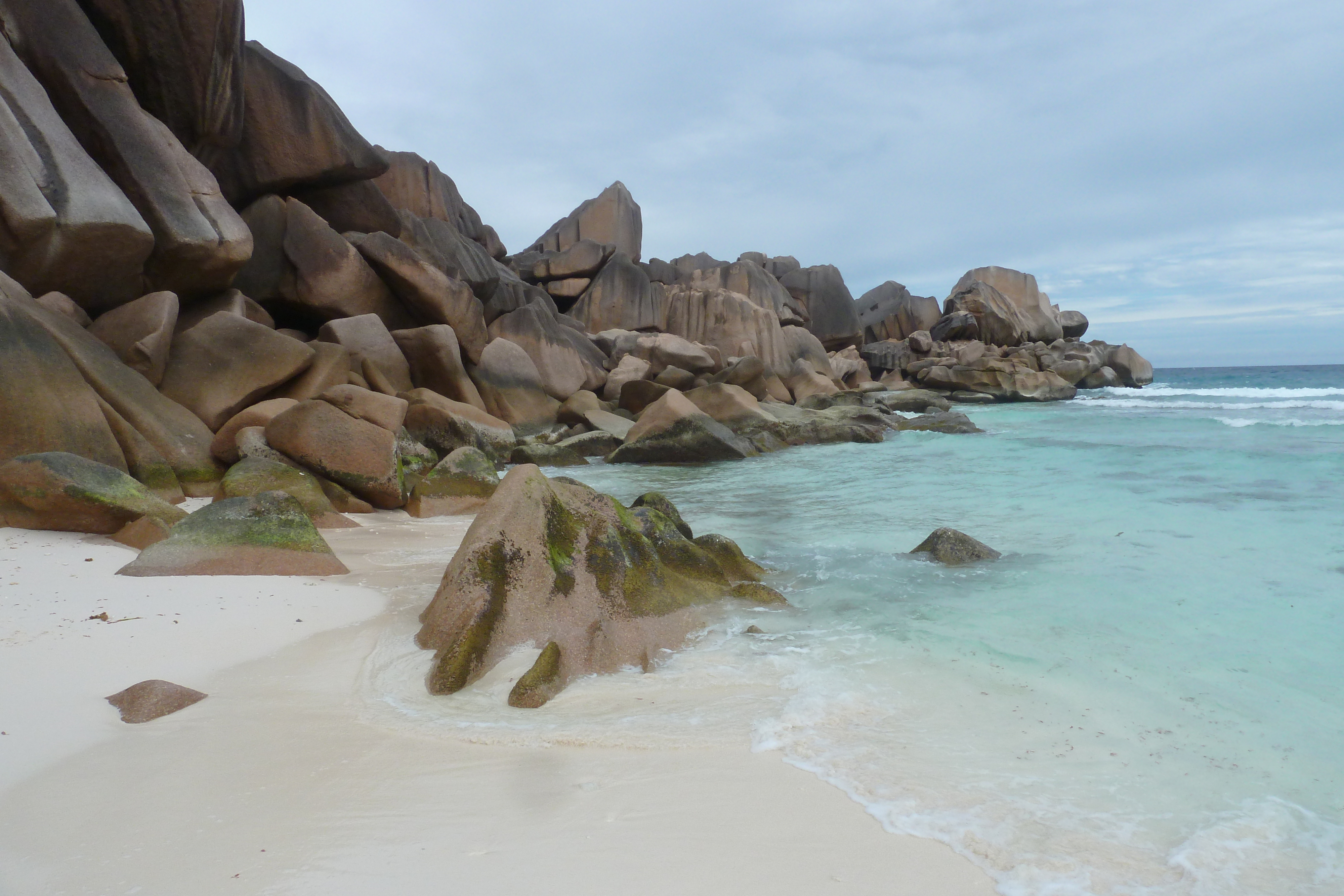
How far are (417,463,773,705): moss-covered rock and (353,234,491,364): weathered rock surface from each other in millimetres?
9698

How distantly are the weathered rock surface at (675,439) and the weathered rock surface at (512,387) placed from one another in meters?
2.55

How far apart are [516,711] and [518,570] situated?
817 mm

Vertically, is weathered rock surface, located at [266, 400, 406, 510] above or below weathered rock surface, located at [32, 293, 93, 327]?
below

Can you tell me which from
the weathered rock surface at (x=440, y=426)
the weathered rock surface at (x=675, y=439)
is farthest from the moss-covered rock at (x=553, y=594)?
the weathered rock surface at (x=675, y=439)

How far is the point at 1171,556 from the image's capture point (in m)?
5.76

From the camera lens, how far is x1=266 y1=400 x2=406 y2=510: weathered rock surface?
6.87 m

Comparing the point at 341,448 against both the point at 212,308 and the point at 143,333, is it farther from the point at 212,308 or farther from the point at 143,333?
the point at 212,308

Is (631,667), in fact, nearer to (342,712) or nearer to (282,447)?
(342,712)

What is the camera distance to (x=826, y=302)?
35.7 metres

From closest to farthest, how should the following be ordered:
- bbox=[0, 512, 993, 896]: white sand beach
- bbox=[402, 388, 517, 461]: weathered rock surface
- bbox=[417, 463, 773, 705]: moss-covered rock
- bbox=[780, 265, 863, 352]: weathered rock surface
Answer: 1. bbox=[0, 512, 993, 896]: white sand beach
2. bbox=[417, 463, 773, 705]: moss-covered rock
3. bbox=[402, 388, 517, 461]: weathered rock surface
4. bbox=[780, 265, 863, 352]: weathered rock surface

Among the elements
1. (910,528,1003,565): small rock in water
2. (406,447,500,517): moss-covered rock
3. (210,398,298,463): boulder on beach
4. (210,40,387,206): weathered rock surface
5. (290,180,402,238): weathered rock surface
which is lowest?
(910,528,1003,565): small rock in water

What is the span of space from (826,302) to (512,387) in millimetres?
23632

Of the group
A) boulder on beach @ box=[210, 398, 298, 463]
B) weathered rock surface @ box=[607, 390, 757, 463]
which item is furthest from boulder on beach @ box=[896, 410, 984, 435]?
boulder on beach @ box=[210, 398, 298, 463]

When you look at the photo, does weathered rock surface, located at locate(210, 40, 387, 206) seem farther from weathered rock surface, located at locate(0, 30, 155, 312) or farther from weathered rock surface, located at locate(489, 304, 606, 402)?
weathered rock surface, located at locate(489, 304, 606, 402)
